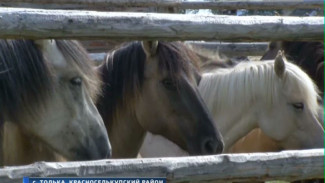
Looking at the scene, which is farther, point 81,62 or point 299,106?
point 299,106

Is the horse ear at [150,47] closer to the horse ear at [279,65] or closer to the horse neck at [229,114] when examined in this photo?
the horse neck at [229,114]

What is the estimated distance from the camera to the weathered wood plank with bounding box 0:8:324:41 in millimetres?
2393

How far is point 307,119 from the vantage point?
14.1 ft

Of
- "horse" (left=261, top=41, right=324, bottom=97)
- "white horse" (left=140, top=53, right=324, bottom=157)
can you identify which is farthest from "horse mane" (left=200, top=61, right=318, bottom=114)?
"horse" (left=261, top=41, right=324, bottom=97)

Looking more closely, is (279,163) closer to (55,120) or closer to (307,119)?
(55,120)

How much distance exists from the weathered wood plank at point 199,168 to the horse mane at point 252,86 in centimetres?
156

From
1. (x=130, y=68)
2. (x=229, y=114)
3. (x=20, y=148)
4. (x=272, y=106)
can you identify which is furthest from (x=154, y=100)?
(x=20, y=148)

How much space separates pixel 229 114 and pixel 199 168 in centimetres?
186

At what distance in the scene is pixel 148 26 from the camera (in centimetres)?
256

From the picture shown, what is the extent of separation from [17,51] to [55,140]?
0.47m

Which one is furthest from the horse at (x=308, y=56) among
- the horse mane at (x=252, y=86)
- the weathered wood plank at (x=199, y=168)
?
the weathered wood plank at (x=199, y=168)

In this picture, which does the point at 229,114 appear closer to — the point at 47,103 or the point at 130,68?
the point at 130,68

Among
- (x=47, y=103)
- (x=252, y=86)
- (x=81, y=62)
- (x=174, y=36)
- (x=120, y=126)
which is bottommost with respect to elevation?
(x=120, y=126)

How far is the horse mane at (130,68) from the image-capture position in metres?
4.01
